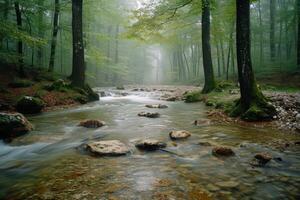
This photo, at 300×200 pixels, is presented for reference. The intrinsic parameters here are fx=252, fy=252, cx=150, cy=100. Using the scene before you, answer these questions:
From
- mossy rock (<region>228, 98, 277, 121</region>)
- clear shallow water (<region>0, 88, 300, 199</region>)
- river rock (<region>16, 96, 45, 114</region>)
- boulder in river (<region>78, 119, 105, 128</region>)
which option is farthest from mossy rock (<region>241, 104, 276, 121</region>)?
river rock (<region>16, 96, 45, 114</region>)

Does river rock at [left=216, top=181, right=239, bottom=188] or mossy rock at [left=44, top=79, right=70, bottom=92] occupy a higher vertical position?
mossy rock at [left=44, top=79, right=70, bottom=92]

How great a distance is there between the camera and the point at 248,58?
24.6 ft

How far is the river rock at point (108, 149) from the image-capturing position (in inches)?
172

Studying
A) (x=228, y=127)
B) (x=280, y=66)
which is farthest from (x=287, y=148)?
(x=280, y=66)

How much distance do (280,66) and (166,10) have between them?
48.2 ft

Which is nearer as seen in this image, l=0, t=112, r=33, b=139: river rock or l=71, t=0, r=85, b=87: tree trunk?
l=0, t=112, r=33, b=139: river rock

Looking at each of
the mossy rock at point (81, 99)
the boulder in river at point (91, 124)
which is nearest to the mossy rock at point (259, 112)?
the boulder in river at point (91, 124)

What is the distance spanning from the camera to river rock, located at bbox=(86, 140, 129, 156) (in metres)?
4.37

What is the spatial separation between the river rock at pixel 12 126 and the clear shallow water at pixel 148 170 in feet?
0.95

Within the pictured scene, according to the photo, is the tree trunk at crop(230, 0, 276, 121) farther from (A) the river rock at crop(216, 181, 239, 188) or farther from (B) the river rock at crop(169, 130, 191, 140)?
(A) the river rock at crop(216, 181, 239, 188)

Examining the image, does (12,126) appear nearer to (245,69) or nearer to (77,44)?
(245,69)

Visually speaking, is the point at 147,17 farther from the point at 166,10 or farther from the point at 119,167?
the point at 119,167

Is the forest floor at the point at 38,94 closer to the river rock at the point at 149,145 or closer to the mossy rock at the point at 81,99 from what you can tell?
the mossy rock at the point at 81,99

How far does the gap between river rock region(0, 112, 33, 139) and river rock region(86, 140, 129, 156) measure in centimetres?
221
